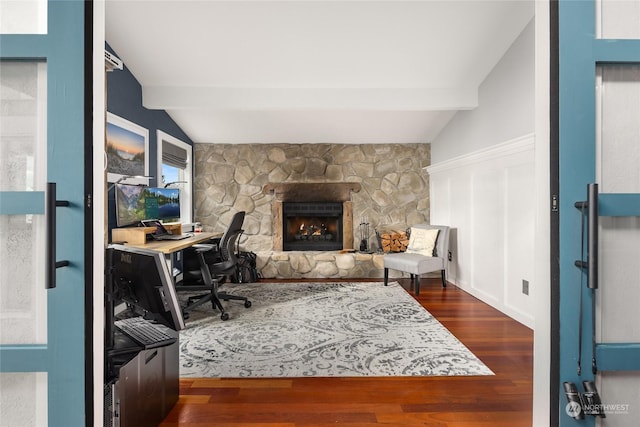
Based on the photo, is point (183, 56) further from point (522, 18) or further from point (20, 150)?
point (522, 18)

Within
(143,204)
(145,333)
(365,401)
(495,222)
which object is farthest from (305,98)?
(365,401)

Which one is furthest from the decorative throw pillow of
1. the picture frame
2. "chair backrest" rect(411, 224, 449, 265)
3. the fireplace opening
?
the picture frame

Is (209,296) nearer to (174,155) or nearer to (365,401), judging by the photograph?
(365,401)

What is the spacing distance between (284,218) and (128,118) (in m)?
2.71

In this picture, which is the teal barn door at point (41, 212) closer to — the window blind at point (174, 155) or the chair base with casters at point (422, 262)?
the chair base with casters at point (422, 262)

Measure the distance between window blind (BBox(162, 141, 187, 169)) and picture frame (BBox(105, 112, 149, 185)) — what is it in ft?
1.73

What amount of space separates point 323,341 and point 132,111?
3.15 m

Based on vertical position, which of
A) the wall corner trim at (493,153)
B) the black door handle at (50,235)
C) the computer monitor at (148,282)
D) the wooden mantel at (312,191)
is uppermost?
the wall corner trim at (493,153)

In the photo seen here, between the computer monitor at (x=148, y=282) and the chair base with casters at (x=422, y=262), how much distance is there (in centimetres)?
333

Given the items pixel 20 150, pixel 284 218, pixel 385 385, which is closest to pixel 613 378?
pixel 385 385

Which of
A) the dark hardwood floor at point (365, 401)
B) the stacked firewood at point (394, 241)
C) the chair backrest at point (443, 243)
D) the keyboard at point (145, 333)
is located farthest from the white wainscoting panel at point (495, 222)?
the keyboard at point (145, 333)

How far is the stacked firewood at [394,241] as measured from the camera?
517cm

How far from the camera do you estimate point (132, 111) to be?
3.57 metres

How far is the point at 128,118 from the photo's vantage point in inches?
137
